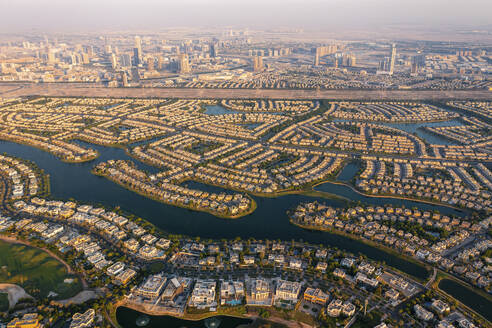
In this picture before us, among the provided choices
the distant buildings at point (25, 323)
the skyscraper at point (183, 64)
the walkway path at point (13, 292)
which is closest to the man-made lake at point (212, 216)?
the walkway path at point (13, 292)

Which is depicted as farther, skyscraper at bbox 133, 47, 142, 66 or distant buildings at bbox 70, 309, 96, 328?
skyscraper at bbox 133, 47, 142, 66

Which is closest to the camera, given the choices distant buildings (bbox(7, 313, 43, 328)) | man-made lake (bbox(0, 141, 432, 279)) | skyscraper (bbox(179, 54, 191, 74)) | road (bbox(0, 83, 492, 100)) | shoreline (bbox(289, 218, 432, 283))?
distant buildings (bbox(7, 313, 43, 328))

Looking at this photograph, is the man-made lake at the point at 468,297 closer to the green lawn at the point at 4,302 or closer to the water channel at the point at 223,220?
the water channel at the point at 223,220

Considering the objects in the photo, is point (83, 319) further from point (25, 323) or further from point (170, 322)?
point (170, 322)

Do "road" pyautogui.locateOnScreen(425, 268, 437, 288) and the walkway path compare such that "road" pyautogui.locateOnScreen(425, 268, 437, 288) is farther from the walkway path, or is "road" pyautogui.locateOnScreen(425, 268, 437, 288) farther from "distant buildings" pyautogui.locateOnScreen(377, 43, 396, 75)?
"distant buildings" pyautogui.locateOnScreen(377, 43, 396, 75)

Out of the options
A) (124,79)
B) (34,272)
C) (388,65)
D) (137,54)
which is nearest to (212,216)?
(34,272)

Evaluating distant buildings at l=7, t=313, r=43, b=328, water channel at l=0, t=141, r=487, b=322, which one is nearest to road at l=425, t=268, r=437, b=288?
water channel at l=0, t=141, r=487, b=322

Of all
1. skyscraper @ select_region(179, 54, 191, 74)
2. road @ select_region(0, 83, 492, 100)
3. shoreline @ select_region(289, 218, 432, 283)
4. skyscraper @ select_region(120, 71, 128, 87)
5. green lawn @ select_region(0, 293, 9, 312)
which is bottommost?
green lawn @ select_region(0, 293, 9, 312)
